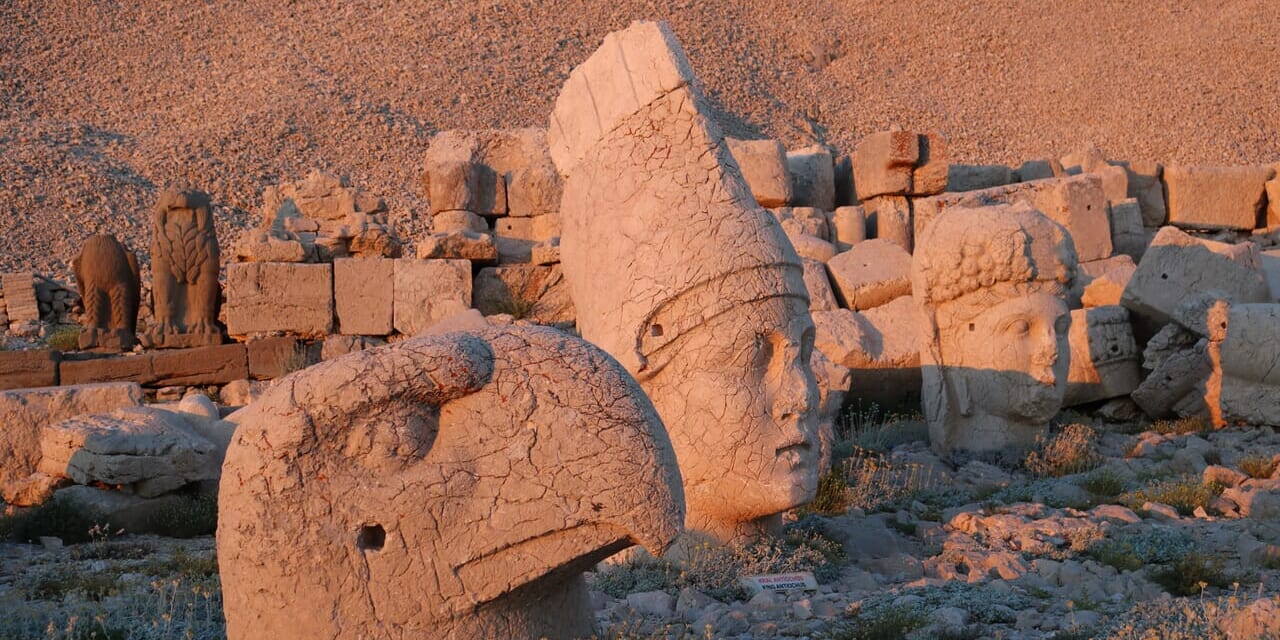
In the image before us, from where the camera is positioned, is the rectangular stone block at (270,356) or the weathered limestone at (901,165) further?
the weathered limestone at (901,165)

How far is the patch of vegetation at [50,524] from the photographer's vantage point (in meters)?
6.52

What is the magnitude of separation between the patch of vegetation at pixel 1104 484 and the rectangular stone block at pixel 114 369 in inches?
310

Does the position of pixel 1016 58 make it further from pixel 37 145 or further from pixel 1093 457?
pixel 1093 457

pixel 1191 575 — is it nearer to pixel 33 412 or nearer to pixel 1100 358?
pixel 1100 358

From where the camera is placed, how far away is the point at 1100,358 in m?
10.1

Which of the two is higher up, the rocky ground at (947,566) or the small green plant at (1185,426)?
the small green plant at (1185,426)

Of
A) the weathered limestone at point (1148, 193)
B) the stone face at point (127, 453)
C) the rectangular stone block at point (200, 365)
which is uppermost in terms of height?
the weathered limestone at point (1148, 193)

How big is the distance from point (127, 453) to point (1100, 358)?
282 inches

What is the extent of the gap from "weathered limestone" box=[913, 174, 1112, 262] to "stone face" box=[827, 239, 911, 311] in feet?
4.03

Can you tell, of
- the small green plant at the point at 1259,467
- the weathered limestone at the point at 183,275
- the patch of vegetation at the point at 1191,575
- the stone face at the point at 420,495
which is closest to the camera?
the stone face at the point at 420,495

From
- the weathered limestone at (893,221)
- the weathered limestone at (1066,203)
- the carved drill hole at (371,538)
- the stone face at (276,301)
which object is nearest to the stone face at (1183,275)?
the weathered limestone at (1066,203)

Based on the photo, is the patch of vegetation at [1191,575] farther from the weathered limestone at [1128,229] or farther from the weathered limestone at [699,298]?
the weathered limestone at [1128,229]

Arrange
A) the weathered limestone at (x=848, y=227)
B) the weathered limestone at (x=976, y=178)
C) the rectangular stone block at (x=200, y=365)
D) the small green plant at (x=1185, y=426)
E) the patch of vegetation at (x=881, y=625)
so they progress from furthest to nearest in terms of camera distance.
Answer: the weathered limestone at (x=976, y=178)
the weathered limestone at (x=848, y=227)
the rectangular stone block at (x=200, y=365)
the small green plant at (x=1185, y=426)
the patch of vegetation at (x=881, y=625)

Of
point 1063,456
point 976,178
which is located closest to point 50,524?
point 1063,456
